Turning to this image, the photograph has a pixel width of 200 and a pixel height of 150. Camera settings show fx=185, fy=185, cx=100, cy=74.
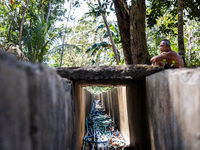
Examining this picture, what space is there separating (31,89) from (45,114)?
0.56ft

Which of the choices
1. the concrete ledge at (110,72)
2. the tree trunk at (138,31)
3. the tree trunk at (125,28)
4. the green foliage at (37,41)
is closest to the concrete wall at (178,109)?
the concrete ledge at (110,72)

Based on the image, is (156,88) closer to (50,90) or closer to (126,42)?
(50,90)

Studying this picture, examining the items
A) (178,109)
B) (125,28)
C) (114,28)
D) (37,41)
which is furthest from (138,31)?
(114,28)

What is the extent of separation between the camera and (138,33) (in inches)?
192

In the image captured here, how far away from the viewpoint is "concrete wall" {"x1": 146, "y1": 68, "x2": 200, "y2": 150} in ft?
3.37

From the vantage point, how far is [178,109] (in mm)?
1229

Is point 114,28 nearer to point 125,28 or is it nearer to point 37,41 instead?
point 37,41

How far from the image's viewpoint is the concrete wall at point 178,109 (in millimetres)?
1026

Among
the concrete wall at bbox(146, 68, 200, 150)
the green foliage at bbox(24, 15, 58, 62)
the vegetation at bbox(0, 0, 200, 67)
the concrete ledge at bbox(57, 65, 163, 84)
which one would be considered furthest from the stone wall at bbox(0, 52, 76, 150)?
the green foliage at bbox(24, 15, 58, 62)

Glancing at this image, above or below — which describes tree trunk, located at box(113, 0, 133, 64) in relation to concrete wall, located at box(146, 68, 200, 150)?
above

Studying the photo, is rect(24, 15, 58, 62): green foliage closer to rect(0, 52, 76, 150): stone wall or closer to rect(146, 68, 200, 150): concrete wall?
rect(146, 68, 200, 150): concrete wall

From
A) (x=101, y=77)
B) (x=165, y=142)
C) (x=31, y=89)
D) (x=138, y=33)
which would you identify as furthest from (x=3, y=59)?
(x=138, y=33)


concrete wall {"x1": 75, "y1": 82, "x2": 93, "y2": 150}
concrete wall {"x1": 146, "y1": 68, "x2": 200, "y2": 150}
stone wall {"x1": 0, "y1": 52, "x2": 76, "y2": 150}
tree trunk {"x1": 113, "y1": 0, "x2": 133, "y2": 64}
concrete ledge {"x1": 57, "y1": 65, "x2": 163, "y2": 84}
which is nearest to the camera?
stone wall {"x1": 0, "y1": 52, "x2": 76, "y2": 150}

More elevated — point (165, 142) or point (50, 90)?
point (50, 90)
